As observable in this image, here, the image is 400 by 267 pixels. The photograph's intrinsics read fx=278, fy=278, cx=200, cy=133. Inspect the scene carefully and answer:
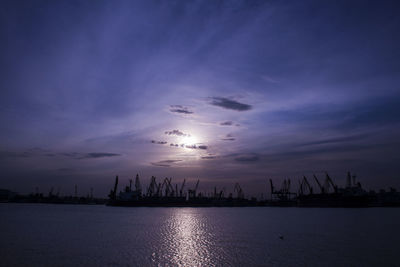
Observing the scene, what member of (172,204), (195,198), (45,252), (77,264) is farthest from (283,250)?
(195,198)

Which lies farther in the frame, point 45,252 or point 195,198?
point 195,198

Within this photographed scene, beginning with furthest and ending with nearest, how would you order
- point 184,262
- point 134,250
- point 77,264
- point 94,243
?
point 94,243
point 134,250
point 184,262
point 77,264

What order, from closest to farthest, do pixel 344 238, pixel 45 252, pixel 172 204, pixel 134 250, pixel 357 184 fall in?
pixel 45 252
pixel 134 250
pixel 344 238
pixel 357 184
pixel 172 204

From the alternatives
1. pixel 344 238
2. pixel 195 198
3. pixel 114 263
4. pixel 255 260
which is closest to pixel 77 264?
pixel 114 263

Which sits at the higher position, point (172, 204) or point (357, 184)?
point (357, 184)

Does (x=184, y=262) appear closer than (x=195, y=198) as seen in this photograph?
Result: Yes

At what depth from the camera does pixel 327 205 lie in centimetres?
14662

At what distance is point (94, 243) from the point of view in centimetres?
3131

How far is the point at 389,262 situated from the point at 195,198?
6884 inches

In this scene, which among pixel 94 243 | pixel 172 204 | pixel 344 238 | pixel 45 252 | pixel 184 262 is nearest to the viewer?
pixel 184 262

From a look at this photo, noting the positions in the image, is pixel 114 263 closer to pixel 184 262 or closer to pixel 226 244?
pixel 184 262

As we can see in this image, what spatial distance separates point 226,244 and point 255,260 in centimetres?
867

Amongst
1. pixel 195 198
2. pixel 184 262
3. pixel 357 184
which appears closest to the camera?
pixel 184 262

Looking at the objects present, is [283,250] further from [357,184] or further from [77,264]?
[357,184]
